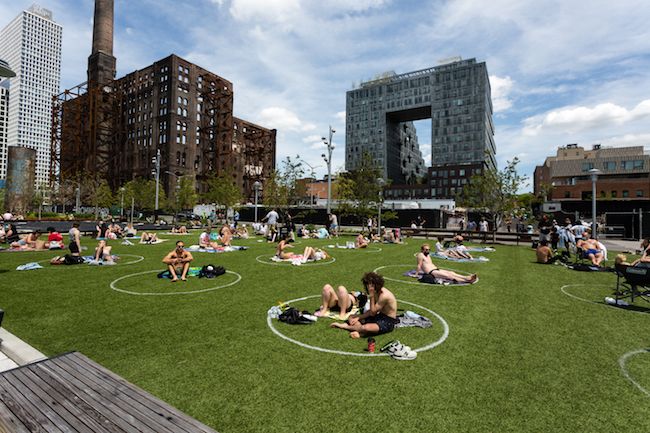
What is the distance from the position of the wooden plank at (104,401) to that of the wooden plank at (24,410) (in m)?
0.32

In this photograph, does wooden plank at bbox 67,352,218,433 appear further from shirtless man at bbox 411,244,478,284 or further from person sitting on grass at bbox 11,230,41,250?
person sitting on grass at bbox 11,230,41,250

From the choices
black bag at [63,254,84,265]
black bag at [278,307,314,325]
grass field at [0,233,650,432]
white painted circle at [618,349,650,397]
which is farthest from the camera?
black bag at [63,254,84,265]

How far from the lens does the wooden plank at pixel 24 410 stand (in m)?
2.77

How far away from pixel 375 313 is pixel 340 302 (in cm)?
97

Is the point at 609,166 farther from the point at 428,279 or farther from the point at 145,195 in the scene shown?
the point at 145,195

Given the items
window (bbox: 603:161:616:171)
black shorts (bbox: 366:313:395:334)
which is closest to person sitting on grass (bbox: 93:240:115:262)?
black shorts (bbox: 366:313:395:334)

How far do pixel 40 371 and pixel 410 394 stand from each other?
13.7 ft

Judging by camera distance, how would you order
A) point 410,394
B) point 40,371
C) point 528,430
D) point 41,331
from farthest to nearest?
point 41,331 < point 410,394 < point 40,371 < point 528,430

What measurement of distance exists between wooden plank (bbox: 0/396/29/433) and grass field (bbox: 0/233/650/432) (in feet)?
4.16

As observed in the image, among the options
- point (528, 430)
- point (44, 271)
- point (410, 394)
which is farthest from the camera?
point (44, 271)

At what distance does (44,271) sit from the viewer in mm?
10930

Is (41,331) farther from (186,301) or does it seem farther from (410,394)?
(410,394)

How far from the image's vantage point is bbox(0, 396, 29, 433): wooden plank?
2.75 metres

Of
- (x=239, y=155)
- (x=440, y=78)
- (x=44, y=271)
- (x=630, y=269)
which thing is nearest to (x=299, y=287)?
(x=630, y=269)
